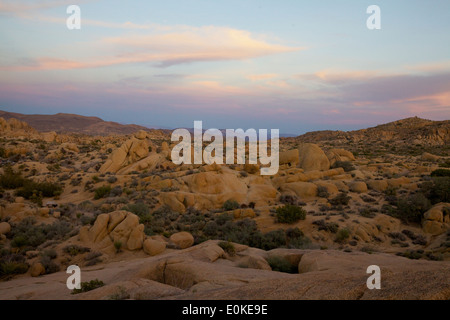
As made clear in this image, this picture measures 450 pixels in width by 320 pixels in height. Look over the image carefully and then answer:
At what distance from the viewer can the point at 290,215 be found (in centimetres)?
1568

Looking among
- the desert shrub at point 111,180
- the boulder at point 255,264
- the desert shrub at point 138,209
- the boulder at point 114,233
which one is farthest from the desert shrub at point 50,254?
the desert shrub at point 111,180

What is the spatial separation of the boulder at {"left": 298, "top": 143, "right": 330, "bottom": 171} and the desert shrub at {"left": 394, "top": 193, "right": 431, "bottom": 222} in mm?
11155

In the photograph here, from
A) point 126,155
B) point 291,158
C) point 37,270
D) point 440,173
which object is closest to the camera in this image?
point 37,270

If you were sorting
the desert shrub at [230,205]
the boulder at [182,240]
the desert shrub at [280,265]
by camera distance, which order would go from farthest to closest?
the desert shrub at [230,205], the boulder at [182,240], the desert shrub at [280,265]

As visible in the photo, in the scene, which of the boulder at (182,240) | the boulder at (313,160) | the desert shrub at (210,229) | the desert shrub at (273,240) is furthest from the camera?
the boulder at (313,160)

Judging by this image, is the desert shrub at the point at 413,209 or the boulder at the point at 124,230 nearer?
the boulder at the point at 124,230

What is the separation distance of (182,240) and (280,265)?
616 cm

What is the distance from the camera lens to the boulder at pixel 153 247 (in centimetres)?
1185

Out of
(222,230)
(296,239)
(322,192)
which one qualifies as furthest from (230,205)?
(322,192)

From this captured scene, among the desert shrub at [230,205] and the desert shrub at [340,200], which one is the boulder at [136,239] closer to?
the desert shrub at [230,205]

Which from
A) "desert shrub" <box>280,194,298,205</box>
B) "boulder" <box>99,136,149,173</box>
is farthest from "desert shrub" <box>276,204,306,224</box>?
"boulder" <box>99,136,149,173</box>

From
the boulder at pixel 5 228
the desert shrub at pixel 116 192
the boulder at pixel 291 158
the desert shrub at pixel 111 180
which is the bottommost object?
the boulder at pixel 5 228

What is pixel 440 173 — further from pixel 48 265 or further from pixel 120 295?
pixel 48 265

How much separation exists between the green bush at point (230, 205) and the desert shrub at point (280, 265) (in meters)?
9.18
